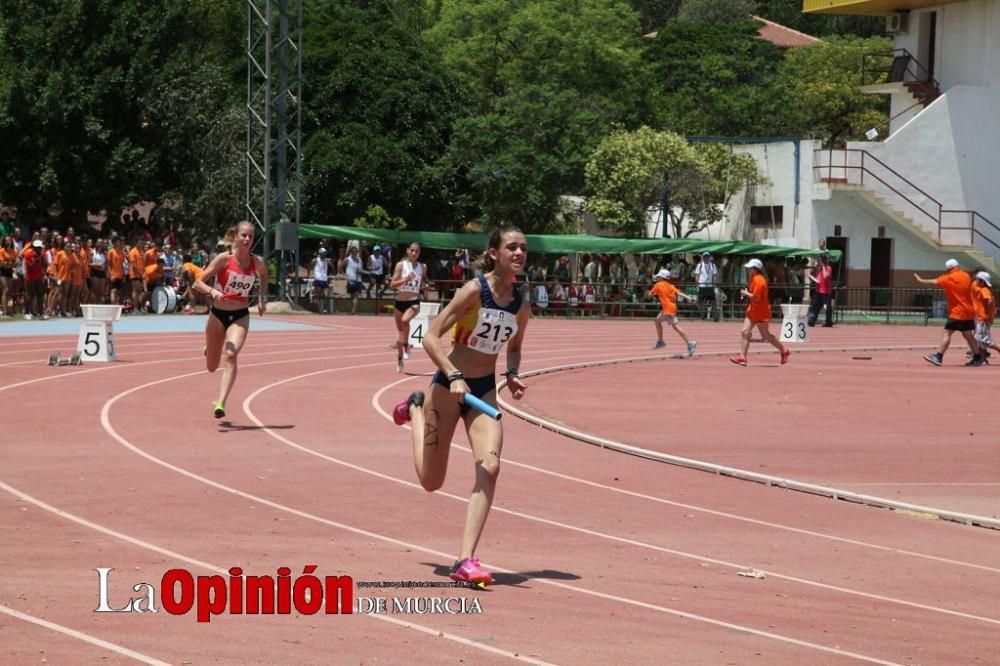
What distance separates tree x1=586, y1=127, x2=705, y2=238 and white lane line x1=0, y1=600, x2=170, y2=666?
43264mm

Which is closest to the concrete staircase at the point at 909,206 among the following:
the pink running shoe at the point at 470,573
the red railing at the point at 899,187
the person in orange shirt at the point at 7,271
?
the red railing at the point at 899,187

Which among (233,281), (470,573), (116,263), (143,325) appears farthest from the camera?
(116,263)

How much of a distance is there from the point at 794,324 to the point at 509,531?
78.3 ft

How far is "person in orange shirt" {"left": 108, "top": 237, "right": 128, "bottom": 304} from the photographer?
33875 mm

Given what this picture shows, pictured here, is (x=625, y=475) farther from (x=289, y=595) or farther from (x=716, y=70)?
(x=716, y=70)

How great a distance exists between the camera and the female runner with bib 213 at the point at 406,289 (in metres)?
21.7

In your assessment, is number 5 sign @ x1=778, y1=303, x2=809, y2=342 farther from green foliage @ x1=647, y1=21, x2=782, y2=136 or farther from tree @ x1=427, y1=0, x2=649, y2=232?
green foliage @ x1=647, y1=21, x2=782, y2=136

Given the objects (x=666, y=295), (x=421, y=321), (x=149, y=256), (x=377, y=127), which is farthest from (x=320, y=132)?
(x=421, y=321)

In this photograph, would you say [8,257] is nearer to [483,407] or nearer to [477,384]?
[477,384]

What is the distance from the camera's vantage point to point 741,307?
43.2 meters

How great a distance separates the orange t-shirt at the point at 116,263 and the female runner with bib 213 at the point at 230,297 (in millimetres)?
18928

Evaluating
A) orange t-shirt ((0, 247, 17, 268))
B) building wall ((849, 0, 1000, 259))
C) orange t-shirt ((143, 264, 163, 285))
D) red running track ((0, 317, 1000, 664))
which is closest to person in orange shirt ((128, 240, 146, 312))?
orange t-shirt ((143, 264, 163, 285))

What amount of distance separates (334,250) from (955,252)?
20.2 meters

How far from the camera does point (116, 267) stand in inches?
1341
